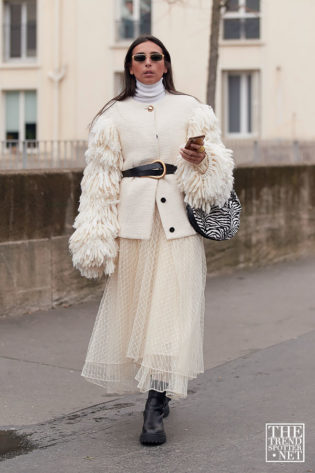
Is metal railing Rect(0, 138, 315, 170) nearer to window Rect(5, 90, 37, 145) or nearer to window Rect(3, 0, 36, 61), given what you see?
window Rect(5, 90, 37, 145)

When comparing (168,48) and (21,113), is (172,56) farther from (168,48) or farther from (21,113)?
(21,113)

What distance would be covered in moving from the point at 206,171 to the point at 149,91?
1.61ft

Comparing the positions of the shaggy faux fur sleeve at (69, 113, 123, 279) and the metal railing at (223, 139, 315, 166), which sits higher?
the metal railing at (223, 139, 315, 166)

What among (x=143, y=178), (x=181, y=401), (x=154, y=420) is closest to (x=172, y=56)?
(x=181, y=401)

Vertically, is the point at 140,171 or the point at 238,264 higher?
the point at 140,171

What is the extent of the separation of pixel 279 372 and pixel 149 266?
188cm

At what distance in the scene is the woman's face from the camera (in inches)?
200

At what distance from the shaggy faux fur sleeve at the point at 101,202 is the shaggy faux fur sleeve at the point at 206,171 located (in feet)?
1.07

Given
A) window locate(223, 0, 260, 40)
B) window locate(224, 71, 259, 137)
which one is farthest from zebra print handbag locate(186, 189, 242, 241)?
window locate(224, 71, 259, 137)

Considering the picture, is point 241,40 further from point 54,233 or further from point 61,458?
point 61,458

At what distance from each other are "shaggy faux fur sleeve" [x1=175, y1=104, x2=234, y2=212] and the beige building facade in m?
31.4

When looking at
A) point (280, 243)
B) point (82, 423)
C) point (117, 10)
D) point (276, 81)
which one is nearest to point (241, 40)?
point (276, 81)

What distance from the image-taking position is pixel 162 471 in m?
4.54

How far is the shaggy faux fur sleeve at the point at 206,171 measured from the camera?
5.02 m
